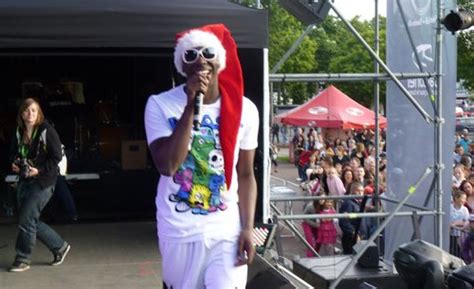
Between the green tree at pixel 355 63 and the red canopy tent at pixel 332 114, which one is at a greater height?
the green tree at pixel 355 63

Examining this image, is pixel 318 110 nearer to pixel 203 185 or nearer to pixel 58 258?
pixel 58 258

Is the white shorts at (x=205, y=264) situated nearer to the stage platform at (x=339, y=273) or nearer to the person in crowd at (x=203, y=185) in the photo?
the person in crowd at (x=203, y=185)

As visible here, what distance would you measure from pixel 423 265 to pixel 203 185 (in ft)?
6.23

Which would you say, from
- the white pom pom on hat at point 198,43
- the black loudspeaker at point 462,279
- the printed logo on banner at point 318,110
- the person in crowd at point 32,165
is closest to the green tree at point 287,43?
the printed logo on banner at point 318,110

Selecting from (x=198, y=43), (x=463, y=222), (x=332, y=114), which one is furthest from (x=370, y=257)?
(x=332, y=114)

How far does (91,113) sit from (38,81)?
1006 mm

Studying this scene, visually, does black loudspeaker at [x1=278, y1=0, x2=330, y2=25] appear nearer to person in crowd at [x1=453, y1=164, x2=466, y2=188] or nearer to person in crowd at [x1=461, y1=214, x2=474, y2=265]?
person in crowd at [x1=461, y1=214, x2=474, y2=265]

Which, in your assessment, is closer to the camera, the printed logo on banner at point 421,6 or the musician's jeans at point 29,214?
the musician's jeans at point 29,214

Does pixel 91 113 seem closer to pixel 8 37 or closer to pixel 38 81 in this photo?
pixel 38 81

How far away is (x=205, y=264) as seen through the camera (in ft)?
10.4

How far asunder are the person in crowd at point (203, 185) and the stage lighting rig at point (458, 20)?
13.3ft

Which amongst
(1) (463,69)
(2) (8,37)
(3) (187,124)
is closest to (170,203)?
(3) (187,124)

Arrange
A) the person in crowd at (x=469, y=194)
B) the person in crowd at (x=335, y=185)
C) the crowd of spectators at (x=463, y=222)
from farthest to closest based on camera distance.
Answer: the person in crowd at (x=335, y=185) < the person in crowd at (x=469, y=194) < the crowd of spectators at (x=463, y=222)

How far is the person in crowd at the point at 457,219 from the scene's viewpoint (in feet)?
28.0
